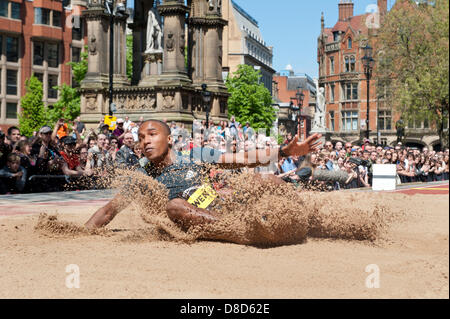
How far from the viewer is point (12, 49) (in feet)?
212

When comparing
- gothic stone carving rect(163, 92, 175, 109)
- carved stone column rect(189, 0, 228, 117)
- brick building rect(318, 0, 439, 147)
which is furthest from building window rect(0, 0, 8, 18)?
gothic stone carving rect(163, 92, 175, 109)

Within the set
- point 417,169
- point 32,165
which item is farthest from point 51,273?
point 417,169

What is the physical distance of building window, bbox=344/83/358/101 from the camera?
78.5 m

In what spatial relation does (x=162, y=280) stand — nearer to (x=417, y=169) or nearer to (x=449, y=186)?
(x=449, y=186)

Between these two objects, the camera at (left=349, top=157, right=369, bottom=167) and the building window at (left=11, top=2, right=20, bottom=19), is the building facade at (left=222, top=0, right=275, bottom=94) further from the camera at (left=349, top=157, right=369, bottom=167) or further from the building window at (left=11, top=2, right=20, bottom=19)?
the camera at (left=349, top=157, right=369, bottom=167)

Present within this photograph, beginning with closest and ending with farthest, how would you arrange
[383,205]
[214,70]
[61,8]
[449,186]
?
[449,186], [383,205], [214,70], [61,8]

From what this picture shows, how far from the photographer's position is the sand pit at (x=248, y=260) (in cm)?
233

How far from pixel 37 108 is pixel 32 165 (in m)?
51.4

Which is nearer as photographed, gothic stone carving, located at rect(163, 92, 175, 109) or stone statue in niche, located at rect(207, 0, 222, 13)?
gothic stone carving, located at rect(163, 92, 175, 109)

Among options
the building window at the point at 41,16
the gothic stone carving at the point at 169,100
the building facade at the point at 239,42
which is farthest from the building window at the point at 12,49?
the gothic stone carving at the point at 169,100

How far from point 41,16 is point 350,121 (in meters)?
42.2

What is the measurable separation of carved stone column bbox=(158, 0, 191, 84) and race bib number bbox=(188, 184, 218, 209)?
62.7 feet

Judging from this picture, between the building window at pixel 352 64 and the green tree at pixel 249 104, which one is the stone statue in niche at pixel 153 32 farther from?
the building window at pixel 352 64
